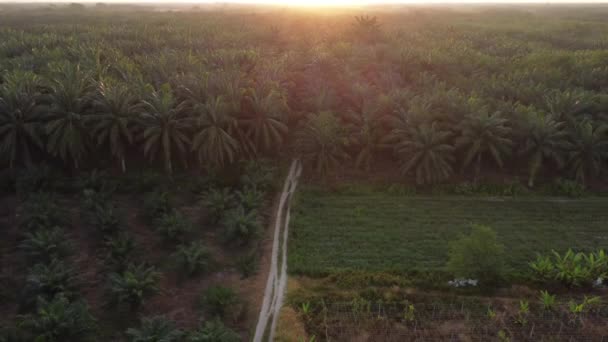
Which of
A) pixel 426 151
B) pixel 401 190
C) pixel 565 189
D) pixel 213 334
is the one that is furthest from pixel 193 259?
pixel 565 189

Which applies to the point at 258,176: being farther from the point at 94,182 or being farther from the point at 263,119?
the point at 94,182

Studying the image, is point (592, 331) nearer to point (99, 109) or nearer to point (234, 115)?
point (234, 115)

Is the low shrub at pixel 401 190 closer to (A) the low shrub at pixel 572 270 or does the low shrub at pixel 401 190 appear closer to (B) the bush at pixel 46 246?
(A) the low shrub at pixel 572 270

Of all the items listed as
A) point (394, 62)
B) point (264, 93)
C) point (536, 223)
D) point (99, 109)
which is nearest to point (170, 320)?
point (99, 109)

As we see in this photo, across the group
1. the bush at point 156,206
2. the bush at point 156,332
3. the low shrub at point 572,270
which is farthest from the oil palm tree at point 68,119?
the low shrub at point 572,270

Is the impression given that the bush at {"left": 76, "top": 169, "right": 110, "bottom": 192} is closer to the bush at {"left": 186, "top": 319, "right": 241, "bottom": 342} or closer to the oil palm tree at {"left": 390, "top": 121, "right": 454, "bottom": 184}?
the bush at {"left": 186, "top": 319, "right": 241, "bottom": 342}

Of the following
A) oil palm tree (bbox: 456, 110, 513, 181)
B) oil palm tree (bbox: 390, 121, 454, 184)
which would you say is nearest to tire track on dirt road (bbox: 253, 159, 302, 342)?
oil palm tree (bbox: 390, 121, 454, 184)
